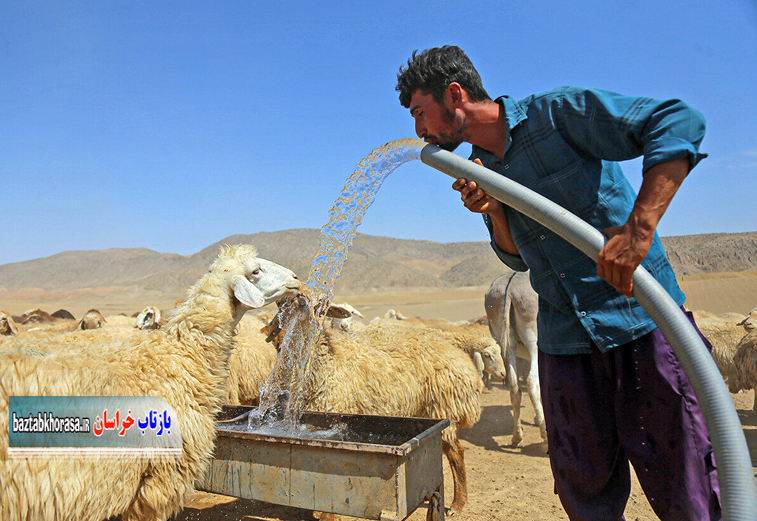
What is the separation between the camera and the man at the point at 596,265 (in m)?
1.71

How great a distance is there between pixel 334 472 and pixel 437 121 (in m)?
2.30

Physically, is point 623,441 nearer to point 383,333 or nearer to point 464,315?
point 383,333

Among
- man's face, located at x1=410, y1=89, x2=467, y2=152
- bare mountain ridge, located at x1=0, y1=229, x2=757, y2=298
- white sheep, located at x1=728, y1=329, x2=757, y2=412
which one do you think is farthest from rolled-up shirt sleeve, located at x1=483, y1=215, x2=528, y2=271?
bare mountain ridge, located at x1=0, y1=229, x2=757, y2=298

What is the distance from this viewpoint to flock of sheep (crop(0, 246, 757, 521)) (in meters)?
2.73

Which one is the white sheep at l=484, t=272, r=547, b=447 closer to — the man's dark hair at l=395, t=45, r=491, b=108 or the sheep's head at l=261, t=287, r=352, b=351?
the sheep's head at l=261, t=287, r=352, b=351

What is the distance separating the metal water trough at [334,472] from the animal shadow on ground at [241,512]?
149 cm

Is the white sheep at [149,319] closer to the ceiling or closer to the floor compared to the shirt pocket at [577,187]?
closer to the floor

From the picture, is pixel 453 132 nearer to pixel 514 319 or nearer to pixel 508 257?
pixel 508 257

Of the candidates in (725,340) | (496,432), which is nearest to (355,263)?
(725,340)

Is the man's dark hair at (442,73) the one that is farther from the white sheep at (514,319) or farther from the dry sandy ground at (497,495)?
the white sheep at (514,319)

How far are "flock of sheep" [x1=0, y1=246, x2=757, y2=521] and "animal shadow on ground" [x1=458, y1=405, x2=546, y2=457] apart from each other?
89.3 inches

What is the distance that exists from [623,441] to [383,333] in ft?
13.5

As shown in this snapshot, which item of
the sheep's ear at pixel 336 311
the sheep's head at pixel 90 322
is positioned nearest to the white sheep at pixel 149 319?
the sheep's head at pixel 90 322

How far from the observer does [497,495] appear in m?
5.52
